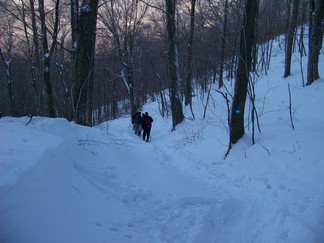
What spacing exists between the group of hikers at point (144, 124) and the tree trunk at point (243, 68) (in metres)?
8.08

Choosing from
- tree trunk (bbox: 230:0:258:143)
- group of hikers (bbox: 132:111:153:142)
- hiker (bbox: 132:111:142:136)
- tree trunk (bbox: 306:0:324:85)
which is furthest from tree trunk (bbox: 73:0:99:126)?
tree trunk (bbox: 306:0:324:85)

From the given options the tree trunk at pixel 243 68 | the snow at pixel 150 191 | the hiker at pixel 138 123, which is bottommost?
the hiker at pixel 138 123

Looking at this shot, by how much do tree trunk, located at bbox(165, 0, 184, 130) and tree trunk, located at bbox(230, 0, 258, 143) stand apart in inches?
304

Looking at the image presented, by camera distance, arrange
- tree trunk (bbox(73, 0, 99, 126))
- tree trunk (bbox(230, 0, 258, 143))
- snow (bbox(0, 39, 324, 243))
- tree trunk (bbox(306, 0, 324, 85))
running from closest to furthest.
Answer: snow (bbox(0, 39, 324, 243)) < tree trunk (bbox(230, 0, 258, 143)) < tree trunk (bbox(73, 0, 99, 126)) < tree trunk (bbox(306, 0, 324, 85))

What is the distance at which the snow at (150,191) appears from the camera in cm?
395

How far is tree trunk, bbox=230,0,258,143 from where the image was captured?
9.45 meters

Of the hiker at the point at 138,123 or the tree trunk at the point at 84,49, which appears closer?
the tree trunk at the point at 84,49

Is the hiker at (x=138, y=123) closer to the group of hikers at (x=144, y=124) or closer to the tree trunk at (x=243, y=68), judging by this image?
the group of hikers at (x=144, y=124)

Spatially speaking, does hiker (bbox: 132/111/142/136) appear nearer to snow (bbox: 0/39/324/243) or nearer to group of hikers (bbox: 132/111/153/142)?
group of hikers (bbox: 132/111/153/142)

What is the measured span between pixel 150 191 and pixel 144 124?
37.8 feet

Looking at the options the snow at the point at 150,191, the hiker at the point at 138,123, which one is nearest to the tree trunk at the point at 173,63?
the hiker at the point at 138,123

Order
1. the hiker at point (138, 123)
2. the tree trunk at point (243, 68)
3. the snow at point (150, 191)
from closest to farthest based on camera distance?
1. the snow at point (150, 191)
2. the tree trunk at point (243, 68)
3. the hiker at point (138, 123)

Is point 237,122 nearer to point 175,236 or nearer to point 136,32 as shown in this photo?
point 175,236

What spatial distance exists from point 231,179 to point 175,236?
12.1 feet
